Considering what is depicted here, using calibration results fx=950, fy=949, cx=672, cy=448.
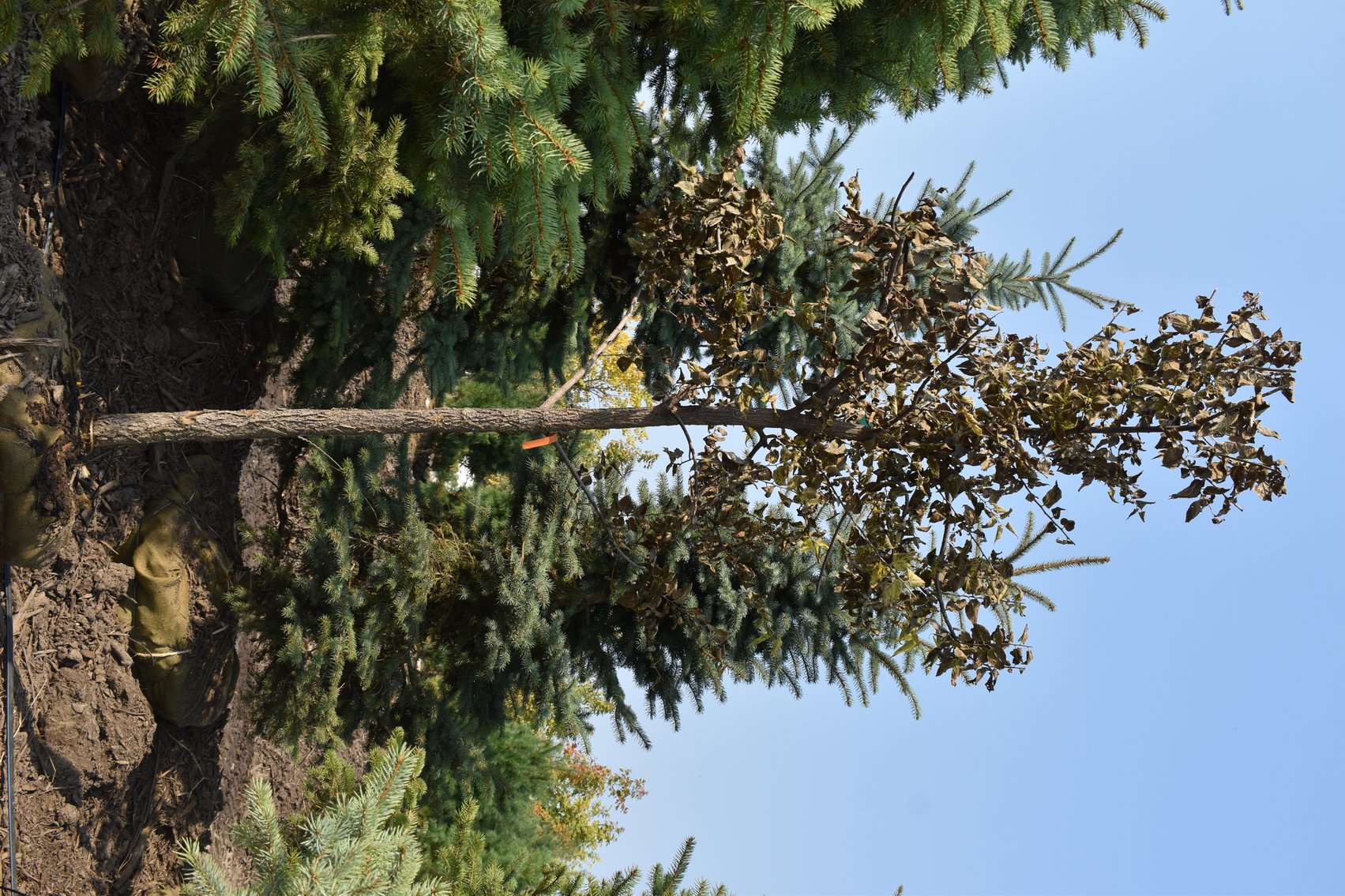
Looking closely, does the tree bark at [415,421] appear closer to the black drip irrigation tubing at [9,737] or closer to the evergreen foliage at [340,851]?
the black drip irrigation tubing at [9,737]

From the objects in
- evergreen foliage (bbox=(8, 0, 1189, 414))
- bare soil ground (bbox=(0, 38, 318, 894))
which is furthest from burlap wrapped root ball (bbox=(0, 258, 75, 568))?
evergreen foliage (bbox=(8, 0, 1189, 414))

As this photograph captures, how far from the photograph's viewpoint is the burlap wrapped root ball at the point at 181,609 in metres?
5.38

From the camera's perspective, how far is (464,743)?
693 centimetres

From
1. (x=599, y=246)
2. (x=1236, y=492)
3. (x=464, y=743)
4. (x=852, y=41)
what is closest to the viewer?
(x=1236, y=492)

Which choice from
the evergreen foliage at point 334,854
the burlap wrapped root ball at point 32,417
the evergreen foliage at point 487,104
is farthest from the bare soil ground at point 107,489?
the evergreen foliage at point 334,854

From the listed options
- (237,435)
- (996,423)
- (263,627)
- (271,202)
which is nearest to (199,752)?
(263,627)

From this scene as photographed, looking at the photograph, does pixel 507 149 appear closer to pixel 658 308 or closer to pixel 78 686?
pixel 658 308

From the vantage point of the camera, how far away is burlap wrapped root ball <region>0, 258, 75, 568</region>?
396cm

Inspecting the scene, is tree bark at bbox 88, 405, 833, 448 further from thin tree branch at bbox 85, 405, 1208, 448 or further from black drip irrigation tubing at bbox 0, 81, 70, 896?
black drip irrigation tubing at bbox 0, 81, 70, 896

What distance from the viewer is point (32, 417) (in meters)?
3.98

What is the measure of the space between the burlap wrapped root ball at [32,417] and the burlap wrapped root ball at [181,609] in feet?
3.12

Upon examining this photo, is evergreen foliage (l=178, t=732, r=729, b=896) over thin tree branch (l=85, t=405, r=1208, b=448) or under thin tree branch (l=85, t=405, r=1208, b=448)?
under

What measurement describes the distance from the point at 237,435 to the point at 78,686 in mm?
2059

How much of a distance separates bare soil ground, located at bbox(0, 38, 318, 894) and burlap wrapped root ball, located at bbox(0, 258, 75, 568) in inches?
7.4
